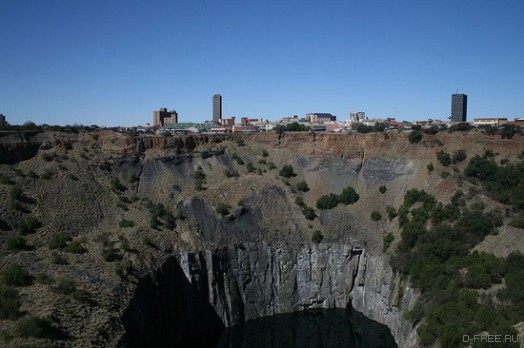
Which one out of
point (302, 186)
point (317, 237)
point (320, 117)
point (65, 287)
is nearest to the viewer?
point (65, 287)

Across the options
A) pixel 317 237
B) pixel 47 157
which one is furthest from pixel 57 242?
pixel 317 237

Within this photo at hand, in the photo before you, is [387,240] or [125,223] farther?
[387,240]

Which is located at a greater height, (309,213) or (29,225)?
(29,225)

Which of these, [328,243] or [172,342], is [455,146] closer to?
[328,243]

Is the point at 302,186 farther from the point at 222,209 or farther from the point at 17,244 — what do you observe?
the point at 17,244

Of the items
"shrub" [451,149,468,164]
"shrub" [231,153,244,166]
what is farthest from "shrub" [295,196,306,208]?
"shrub" [451,149,468,164]

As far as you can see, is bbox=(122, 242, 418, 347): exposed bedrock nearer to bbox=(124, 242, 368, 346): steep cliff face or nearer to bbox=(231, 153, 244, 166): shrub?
bbox=(124, 242, 368, 346): steep cliff face
